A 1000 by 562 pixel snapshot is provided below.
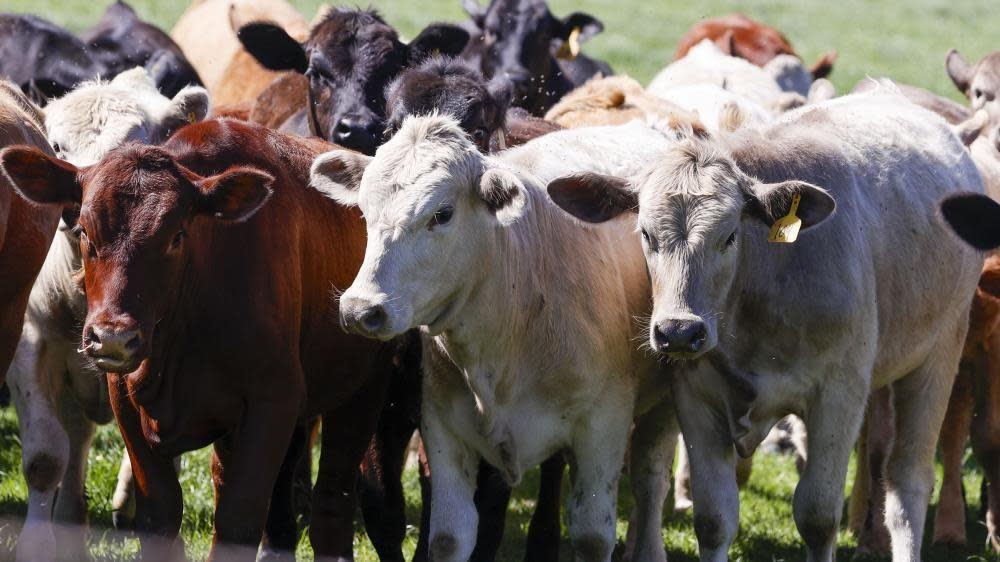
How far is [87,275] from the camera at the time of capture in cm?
529

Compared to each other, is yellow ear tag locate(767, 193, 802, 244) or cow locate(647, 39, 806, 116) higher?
yellow ear tag locate(767, 193, 802, 244)

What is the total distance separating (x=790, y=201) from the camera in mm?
5688

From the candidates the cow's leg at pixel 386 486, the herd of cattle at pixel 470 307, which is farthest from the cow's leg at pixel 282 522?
the cow's leg at pixel 386 486

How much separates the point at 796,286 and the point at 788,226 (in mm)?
344

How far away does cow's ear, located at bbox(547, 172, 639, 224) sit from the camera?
229 inches

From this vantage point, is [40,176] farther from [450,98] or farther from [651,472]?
[651,472]

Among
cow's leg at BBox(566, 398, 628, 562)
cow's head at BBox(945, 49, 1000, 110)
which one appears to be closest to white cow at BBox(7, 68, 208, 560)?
cow's leg at BBox(566, 398, 628, 562)

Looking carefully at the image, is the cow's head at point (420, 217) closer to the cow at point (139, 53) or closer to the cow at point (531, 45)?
the cow at point (139, 53)

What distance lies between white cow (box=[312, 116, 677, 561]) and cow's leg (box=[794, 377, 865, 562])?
2.25 ft

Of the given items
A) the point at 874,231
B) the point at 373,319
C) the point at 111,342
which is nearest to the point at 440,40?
the point at 874,231

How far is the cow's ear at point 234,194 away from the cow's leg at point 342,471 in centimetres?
123

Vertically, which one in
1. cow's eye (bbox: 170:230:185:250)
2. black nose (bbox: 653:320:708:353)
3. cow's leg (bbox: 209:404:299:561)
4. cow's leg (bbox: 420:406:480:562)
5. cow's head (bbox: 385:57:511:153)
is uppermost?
cow's eye (bbox: 170:230:185:250)

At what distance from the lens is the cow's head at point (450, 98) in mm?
6887

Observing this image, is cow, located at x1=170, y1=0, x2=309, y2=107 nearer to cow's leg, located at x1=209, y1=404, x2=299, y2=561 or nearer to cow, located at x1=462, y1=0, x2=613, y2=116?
cow, located at x1=462, y1=0, x2=613, y2=116
